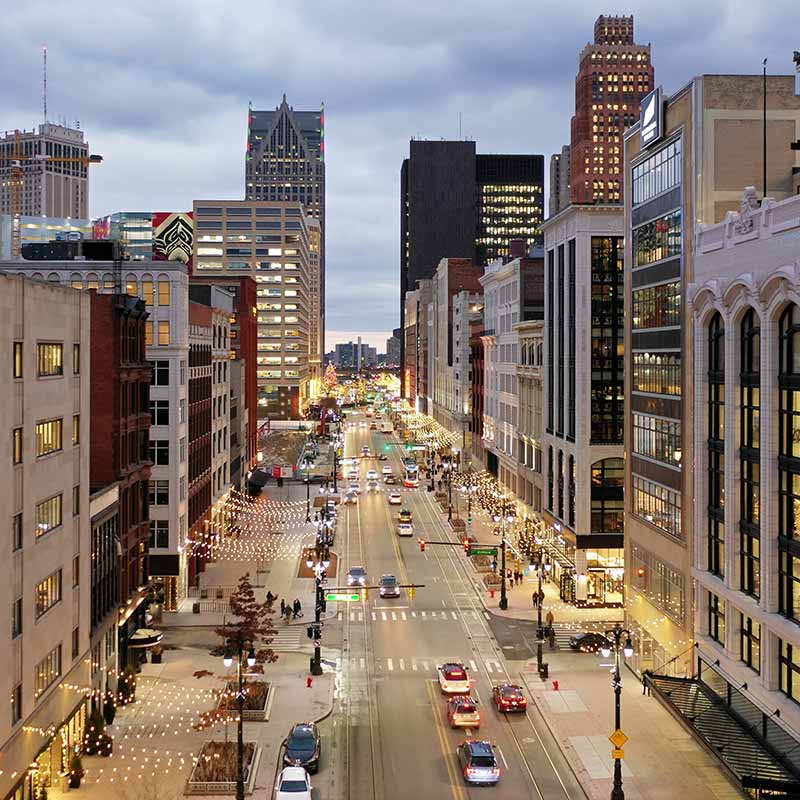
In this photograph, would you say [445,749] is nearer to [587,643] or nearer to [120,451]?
[587,643]

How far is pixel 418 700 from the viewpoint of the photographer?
44.5m

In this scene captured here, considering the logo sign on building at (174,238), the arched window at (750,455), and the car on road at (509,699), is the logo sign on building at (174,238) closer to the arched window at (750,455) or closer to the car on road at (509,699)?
the car on road at (509,699)

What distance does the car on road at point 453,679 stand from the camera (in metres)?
44.8

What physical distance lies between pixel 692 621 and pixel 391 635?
2003 centimetres

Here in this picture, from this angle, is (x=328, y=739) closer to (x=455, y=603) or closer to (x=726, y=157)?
(x=455, y=603)

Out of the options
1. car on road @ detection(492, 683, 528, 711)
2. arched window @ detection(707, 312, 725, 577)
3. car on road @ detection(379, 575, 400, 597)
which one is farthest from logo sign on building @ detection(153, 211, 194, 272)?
arched window @ detection(707, 312, 725, 577)

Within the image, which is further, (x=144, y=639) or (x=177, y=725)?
(x=144, y=639)

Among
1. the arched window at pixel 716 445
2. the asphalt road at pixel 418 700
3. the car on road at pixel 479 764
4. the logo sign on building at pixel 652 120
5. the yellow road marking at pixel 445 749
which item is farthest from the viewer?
the logo sign on building at pixel 652 120

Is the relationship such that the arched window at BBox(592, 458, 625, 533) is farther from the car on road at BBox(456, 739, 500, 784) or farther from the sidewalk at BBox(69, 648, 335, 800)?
the car on road at BBox(456, 739, 500, 784)

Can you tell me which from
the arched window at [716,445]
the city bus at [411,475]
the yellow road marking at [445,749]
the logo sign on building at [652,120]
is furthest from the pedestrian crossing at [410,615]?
the city bus at [411,475]

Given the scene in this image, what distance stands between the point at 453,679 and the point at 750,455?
18058 mm

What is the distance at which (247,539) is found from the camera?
86.9 meters

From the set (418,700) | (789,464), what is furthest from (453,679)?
(789,464)

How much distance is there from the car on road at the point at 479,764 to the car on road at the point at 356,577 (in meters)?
31.8
